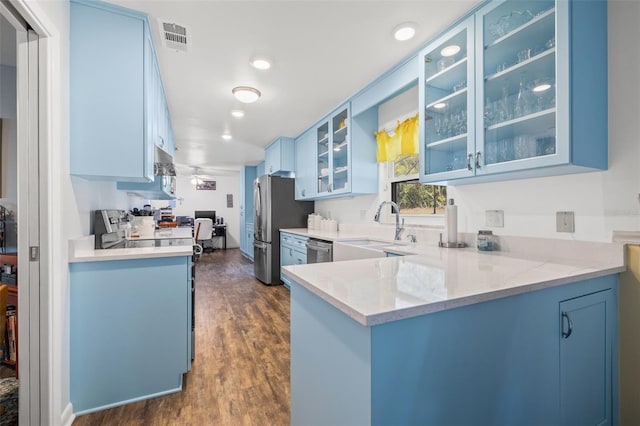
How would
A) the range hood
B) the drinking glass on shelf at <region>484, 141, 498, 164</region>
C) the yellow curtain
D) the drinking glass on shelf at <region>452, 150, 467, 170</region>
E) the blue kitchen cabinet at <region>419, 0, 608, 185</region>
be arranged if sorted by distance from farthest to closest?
1. the yellow curtain
2. the range hood
3. the drinking glass on shelf at <region>452, 150, 467, 170</region>
4. the drinking glass on shelf at <region>484, 141, 498, 164</region>
5. the blue kitchen cabinet at <region>419, 0, 608, 185</region>

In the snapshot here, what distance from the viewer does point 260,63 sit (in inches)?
94.7

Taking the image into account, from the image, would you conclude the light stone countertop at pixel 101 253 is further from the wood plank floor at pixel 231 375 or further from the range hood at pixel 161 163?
the wood plank floor at pixel 231 375

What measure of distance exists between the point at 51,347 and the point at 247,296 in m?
2.59

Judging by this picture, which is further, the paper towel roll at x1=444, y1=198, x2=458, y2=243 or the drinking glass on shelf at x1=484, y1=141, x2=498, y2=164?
the paper towel roll at x1=444, y1=198, x2=458, y2=243

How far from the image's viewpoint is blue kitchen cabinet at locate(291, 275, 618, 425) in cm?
78

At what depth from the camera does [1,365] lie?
1.78 metres

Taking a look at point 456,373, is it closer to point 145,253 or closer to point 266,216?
point 145,253

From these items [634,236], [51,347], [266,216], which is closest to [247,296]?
[266,216]

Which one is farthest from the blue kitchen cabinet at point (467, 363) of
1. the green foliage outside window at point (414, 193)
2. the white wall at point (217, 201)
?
the white wall at point (217, 201)

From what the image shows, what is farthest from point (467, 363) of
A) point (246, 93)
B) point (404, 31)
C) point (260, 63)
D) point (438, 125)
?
point (246, 93)

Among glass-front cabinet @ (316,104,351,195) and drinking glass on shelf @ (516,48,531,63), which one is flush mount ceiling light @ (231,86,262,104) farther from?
drinking glass on shelf @ (516,48,531,63)

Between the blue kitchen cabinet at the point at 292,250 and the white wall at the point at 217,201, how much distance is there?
212 inches

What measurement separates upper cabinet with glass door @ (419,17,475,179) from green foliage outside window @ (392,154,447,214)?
1.89ft

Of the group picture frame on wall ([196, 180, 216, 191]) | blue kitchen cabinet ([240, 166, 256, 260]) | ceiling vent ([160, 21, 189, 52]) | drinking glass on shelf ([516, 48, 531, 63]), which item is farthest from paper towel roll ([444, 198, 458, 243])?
picture frame on wall ([196, 180, 216, 191])
